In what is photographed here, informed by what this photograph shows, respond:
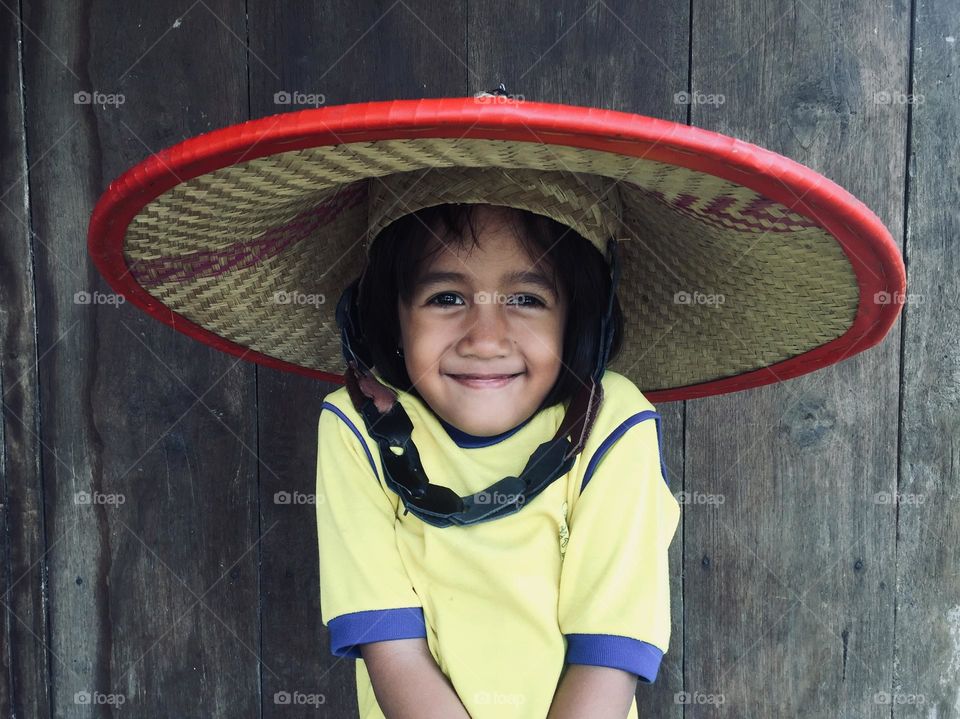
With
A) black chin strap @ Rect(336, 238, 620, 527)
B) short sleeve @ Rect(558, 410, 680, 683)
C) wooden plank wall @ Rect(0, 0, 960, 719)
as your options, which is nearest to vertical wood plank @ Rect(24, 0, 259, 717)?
wooden plank wall @ Rect(0, 0, 960, 719)

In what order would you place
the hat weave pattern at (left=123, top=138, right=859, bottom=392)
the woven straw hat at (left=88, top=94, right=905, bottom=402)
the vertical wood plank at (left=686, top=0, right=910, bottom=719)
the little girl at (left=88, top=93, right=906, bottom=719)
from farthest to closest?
the vertical wood plank at (left=686, top=0, right=910, bottom=719) < the little girl at (left=88, top=93, right=906, bottom=719) < the hat weave pattern at (left=123, top=138, right=859, bottom=392) < the woven straw hat at (left=88, top=94, right=905, bottom=402)

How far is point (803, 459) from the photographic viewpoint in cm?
135

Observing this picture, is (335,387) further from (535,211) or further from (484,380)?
(535,211)

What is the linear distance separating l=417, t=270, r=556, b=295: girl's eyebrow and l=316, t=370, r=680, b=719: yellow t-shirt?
0.16 metres

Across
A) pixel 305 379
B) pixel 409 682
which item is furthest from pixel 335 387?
pixel 409 682

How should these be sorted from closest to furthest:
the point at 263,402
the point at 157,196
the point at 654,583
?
the point at 157,196 < the point at 654,583 < the point at 263,402

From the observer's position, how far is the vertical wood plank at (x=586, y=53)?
1248mm

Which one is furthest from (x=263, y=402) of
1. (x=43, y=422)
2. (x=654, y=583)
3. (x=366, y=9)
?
(x=654, y=583)

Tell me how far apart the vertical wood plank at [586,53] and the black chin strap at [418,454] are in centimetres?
42

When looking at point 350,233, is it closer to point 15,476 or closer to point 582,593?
point 582,593

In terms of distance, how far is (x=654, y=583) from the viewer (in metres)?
0.89

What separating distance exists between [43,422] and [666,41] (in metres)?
1.17

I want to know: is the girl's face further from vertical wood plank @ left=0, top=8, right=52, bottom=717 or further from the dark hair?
vertical wood plank @ left=0, top=8, right=52, bottom=717

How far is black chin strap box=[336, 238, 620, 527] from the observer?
3.00 feet
